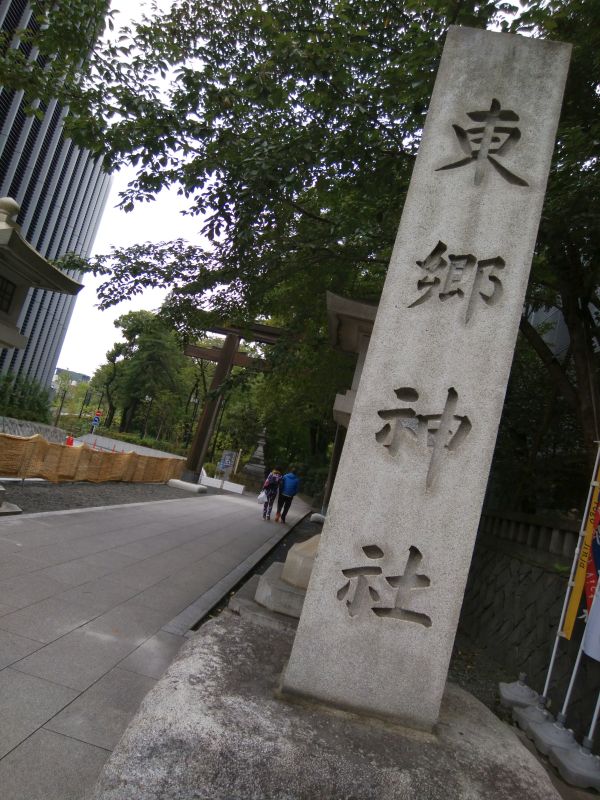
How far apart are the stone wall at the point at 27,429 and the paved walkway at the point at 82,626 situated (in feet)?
62.3

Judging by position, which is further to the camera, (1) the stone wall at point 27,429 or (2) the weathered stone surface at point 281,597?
(1) the stone wall at point 27,429

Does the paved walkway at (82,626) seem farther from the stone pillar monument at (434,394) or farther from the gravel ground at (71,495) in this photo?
the stone pillar monument at (434,394)

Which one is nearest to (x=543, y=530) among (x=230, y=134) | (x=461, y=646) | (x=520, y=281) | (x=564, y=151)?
(x=461, y=646)

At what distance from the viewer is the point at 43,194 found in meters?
35.0

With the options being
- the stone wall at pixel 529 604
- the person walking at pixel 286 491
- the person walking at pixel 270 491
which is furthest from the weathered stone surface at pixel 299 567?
the person walking at pixel 286 491

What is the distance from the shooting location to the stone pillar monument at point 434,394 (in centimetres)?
288

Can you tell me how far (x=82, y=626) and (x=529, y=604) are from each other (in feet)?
18.4

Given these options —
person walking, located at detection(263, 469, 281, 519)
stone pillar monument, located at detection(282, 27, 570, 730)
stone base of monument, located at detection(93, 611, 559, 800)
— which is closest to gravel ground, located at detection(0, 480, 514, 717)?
person walking, located at detection(263, 469, 281, 519)

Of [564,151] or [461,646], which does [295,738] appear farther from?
[564,151]

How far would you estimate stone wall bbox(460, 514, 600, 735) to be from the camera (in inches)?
227

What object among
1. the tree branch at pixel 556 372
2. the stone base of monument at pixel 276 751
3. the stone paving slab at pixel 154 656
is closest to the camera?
the stone base of monument at pixel 276 751

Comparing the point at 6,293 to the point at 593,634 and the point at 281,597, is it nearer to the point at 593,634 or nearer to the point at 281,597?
the point at 281,597

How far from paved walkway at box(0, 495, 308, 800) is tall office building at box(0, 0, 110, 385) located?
19.1 metres

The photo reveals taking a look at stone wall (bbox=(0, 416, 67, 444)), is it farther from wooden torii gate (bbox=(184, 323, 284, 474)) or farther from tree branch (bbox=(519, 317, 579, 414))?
tree branch (bbox=(519, 317, 579, 414))
